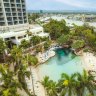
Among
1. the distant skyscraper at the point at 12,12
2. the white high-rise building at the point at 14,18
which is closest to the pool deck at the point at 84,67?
the white high-rise building at the point at 14,18

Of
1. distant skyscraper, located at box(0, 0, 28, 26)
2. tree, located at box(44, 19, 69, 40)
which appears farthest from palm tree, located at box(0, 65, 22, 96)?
tree, located at box(44, 19, 69, 40)

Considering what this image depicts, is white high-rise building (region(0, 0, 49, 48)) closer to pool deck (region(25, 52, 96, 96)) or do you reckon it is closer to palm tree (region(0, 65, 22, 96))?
pool deck (region(25, 52, 96, 96))

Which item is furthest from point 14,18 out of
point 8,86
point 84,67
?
point 8,86

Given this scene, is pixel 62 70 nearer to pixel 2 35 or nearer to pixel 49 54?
pixel 49 54

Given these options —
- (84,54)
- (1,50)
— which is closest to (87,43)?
(84,54)

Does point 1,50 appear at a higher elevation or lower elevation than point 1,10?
lower

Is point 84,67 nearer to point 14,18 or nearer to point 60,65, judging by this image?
point 60,65
